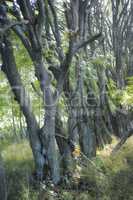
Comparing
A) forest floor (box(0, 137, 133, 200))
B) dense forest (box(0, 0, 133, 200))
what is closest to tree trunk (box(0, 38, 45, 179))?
dense forest (box(0, 0, 133, 200))

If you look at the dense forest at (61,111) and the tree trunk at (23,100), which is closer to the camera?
the dense forest at (61,111)

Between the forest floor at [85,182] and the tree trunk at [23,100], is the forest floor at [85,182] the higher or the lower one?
the lower one

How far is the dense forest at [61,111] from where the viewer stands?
666cm

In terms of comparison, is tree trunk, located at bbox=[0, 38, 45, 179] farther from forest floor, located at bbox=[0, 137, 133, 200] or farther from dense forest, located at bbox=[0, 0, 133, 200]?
forest floor, located at bbox=[0, 137, 133, 200]

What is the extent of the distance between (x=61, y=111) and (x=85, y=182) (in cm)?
192

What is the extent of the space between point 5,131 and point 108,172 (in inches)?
416

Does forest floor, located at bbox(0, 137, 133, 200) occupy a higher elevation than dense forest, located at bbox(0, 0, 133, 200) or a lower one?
lower

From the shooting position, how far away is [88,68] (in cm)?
743

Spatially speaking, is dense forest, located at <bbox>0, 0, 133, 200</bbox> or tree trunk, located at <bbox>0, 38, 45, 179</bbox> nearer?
dense forest, located at <bbox>0, 0, 133, 200</bbox>

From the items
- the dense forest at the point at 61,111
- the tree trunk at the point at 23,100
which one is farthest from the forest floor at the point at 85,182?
the tree trunk at the point at 23,100

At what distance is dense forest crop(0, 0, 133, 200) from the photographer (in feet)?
21.9

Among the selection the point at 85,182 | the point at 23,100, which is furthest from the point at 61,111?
the point at 85,182

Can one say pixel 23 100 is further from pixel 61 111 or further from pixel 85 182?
pixel 85 182

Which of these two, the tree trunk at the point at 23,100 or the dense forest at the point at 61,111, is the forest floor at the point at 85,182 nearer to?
the dense forest at the point at 61,111
